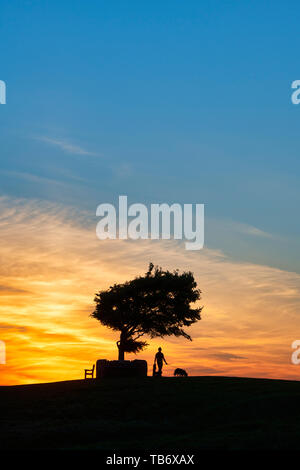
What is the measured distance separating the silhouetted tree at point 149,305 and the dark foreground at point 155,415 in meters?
25.0

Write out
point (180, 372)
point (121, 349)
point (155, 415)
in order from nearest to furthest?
point (155, 415) < point (180, 372) < point (121, 349)

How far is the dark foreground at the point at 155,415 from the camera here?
2456 cm

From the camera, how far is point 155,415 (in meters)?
33.9

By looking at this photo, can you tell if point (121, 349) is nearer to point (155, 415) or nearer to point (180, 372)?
point (180, 372)

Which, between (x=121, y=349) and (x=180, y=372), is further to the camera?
(x=121, y=349)

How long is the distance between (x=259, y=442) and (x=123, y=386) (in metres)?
23.3

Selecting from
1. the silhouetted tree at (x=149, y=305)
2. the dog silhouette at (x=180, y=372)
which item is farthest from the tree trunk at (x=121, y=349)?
the dog silhouette at (x=180, y=372)

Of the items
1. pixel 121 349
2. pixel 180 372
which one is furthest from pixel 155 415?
pixel 121 349

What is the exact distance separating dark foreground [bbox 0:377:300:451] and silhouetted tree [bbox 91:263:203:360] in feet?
82.0

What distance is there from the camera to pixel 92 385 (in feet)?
154

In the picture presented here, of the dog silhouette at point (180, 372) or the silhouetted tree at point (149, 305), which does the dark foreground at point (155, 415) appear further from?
the silhouetted tree at point (149, 305)

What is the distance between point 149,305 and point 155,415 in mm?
38540
